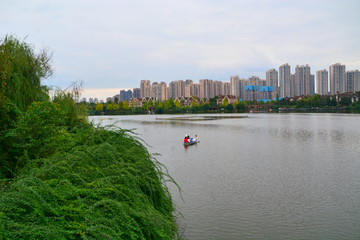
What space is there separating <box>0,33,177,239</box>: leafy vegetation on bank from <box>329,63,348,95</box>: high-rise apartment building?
208 m

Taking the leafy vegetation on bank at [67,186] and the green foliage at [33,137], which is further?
the green foliage at [33,137]

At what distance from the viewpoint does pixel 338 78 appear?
188 m

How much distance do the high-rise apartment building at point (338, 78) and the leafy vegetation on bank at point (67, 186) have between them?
681 ft

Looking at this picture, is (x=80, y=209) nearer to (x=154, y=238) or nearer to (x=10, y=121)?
(x=154, y=238)

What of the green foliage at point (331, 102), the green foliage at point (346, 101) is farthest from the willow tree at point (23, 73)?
the green foliage at point (331, 102)

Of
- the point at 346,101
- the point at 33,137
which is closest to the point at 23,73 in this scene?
the point at 33,137

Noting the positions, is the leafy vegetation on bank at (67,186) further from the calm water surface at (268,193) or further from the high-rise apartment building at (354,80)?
the high-rise apartment building at (354,80)

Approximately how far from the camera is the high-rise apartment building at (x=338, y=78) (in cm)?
18575

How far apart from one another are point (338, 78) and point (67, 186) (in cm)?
21367

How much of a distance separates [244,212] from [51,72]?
10760 mm

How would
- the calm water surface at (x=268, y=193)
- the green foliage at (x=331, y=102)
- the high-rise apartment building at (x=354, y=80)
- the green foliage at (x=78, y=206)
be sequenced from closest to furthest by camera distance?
the green foliage at (x=78, y=206)
the calm water surface at (x=268, y=193)
the green foliage at (x=331, y=102)
the high-rise apartment building at (x=354, y=80)

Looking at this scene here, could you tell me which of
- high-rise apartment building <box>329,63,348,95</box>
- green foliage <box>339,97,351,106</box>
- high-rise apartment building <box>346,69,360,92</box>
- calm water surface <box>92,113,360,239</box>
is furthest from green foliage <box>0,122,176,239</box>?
high-rise apartment building <box>329,63,348,95</box>

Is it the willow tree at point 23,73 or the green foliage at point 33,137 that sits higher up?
the willow tree at point 23,73

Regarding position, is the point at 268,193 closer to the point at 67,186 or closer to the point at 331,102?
the point at 67,186
